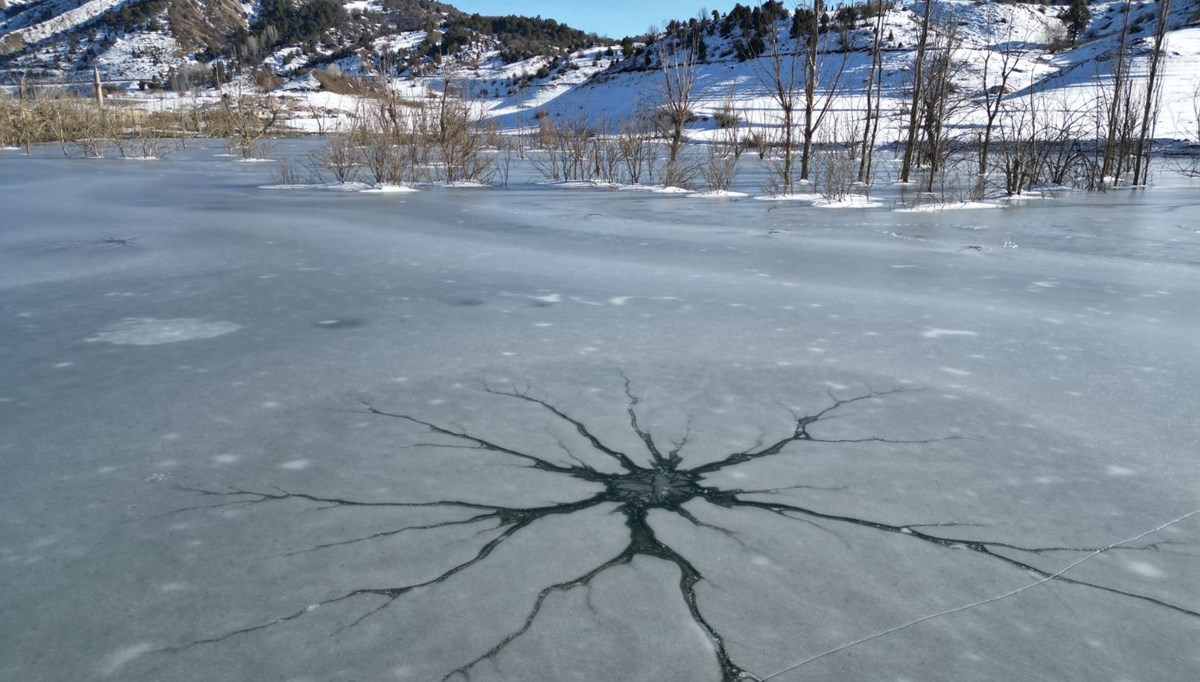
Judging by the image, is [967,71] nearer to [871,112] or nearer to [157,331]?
[871,112]

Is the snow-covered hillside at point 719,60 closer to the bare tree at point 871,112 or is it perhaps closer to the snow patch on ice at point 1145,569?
the bare tree at point 871,112

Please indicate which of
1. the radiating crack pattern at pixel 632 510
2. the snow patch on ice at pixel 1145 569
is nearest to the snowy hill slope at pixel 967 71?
the radiating crack pattern at pixel 632 510

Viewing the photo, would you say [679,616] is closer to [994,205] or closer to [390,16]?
[994,205]

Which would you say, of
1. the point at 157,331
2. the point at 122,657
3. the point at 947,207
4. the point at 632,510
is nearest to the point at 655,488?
the point at 632,510

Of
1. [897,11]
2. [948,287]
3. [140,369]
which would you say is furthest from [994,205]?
[897,11]

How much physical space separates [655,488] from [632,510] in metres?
0.18

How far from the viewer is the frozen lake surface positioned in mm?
1802

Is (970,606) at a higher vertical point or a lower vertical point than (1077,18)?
lower

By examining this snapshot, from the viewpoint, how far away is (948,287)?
19.6ft

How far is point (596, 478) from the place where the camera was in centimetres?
263

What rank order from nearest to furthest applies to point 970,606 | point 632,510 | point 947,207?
point 970,606
point 632,510
point 947,207

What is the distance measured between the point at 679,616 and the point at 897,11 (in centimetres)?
7400

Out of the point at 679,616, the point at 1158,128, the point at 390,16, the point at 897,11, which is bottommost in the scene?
the point at 679,616

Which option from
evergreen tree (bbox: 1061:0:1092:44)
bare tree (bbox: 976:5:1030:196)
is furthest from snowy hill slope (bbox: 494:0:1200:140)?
evergreen tree (bbox: 1061:0:1092:44)
